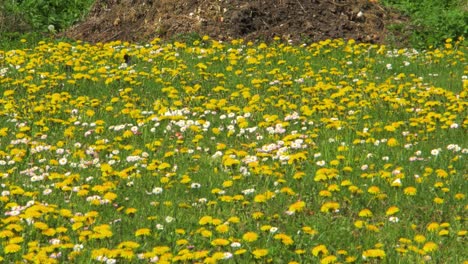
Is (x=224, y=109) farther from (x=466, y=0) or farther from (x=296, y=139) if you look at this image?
(x=466, y=0)

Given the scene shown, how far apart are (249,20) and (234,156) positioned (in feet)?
19.6

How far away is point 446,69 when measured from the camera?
10305mm

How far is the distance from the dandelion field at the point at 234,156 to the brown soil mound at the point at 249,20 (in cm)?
114

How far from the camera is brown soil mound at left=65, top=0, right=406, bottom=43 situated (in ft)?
40.8

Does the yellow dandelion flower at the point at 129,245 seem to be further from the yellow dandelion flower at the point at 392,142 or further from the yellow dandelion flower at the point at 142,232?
the yellow dandelion flower at the point at 392,142

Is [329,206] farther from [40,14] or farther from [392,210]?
[40,14]

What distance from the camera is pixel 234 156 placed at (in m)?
7.02

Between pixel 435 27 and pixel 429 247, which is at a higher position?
pixel 429 247

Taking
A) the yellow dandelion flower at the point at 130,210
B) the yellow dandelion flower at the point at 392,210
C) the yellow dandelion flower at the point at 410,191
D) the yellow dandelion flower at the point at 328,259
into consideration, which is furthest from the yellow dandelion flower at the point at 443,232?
the yellow dandelion flower at the point at 130,210

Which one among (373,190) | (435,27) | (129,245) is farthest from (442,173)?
(435,27)

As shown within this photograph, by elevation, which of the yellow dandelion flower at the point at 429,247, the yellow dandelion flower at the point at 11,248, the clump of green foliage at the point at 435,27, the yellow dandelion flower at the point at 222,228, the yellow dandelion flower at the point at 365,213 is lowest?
the clump of green foliage at the point at 435,27

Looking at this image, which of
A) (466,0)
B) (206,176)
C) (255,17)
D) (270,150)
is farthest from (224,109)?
(466,0)

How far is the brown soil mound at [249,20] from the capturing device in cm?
1244

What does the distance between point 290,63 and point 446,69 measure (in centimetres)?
210
